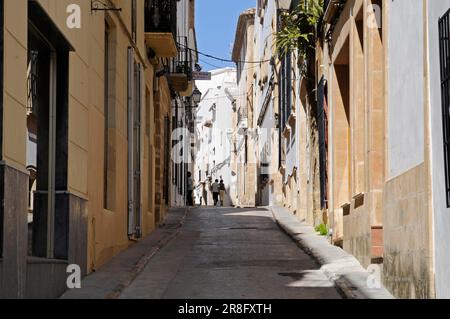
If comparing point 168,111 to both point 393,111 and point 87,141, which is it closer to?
point 87,141

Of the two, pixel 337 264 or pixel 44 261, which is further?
pixel 337 264

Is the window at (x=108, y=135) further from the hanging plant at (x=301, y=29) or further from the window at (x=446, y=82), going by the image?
the window at (x=446, y=82)

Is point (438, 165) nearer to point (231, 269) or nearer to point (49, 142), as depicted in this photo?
point (49, 142)

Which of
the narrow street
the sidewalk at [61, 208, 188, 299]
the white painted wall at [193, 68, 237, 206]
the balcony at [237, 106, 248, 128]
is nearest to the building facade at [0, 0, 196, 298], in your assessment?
the sidewalk at [61, 208, 188, 299]

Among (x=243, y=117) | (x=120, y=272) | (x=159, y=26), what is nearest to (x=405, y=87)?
(x=120, y=272)

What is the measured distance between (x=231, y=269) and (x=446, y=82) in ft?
20.0

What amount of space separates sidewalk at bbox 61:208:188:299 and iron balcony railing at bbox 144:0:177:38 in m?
4.38

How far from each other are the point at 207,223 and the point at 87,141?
1142 centimetres

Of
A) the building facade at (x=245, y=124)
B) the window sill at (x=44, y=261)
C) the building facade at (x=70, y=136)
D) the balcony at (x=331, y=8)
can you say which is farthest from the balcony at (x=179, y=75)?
the window sill at (x=44, y=261)

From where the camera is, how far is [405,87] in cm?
978

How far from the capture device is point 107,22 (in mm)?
14211

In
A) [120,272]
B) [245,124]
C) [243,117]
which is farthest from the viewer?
[243,117]

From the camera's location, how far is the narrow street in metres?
11.1

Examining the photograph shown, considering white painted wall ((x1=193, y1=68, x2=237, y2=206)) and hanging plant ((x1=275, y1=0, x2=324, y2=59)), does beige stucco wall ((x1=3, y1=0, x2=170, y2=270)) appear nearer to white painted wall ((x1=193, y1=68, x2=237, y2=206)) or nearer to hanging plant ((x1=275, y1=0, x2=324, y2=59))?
hanging plant ((x1=275, y1=0, x2=324, y2=59))
